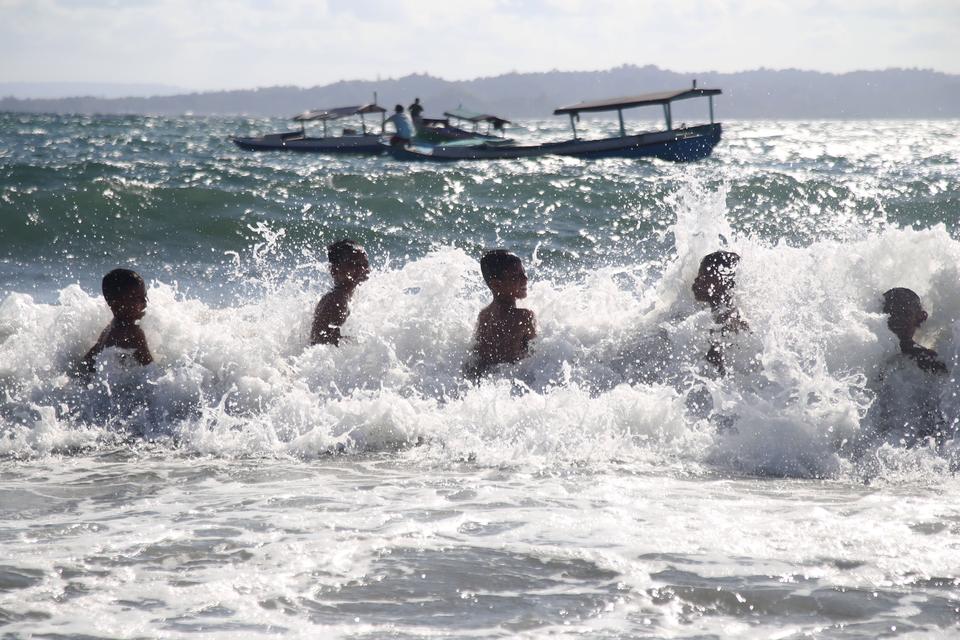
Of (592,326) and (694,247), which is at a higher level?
(694,247)

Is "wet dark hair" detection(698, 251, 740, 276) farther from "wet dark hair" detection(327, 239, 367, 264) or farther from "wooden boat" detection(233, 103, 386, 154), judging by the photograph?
"wooden boat" detection(233, 103, 386, 154)

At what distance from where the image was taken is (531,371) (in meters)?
6.70

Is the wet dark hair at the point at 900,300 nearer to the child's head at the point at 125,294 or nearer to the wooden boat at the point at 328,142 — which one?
the child's head at the point at 125,294

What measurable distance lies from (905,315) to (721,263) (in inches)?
44.9

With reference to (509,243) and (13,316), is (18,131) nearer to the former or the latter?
(509,243)

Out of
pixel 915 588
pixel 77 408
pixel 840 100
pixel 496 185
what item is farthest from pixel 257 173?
pixel 840 100

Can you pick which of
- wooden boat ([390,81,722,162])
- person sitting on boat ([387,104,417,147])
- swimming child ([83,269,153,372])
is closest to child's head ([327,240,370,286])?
swimming child ([83,269,153,372])

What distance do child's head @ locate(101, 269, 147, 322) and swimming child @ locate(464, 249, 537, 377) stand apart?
2.17 meters

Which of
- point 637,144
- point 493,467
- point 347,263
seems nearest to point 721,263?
point 493,467

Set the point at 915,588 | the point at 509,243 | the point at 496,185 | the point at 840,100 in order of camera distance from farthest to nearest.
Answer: the point at 840,100 < the point at 496,185 < the point at 509,243 < the point at 915,588

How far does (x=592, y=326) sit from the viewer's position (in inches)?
275

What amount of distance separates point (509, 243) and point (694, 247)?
28.7 ft

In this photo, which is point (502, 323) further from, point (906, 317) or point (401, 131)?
point (401, 131)

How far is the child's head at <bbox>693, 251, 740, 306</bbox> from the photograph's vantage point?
6.56m
